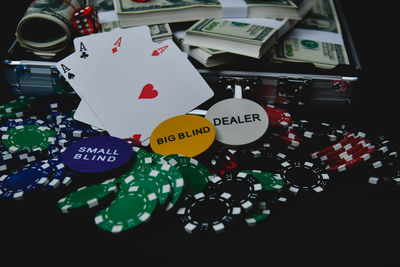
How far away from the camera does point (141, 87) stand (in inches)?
101

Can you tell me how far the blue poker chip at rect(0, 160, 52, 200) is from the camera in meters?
2.01

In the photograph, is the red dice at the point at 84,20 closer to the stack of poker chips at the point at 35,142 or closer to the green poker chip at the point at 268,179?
the stack of poker chips at the point at 35,142

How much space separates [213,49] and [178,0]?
1.99 feet

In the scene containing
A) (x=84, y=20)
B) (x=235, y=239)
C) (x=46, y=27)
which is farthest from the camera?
(x=46, y=27)

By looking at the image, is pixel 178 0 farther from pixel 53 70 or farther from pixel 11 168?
pixel 11 168

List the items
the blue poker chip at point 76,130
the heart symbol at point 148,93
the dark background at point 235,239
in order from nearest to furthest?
the dark background at point 235,239
the blue poker chip at point 76,130
the heart symbol at point 148,93

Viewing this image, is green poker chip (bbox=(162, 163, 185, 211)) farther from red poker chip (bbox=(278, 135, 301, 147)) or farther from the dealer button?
red poker chip (bbox=(278, 135, 301, 147))

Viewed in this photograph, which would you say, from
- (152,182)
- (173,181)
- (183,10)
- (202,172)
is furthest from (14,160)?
(183,10)

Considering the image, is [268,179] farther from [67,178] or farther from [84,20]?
[84,20]

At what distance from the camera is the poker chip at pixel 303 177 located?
6.94ft

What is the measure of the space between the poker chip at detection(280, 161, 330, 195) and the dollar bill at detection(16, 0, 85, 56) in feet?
5.67

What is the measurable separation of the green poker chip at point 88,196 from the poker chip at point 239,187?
19.7 inches

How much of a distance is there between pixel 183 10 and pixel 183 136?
104cm

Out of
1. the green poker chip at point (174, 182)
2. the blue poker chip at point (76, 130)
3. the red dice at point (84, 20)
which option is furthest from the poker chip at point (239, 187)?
the red dice at point (84, 20)
